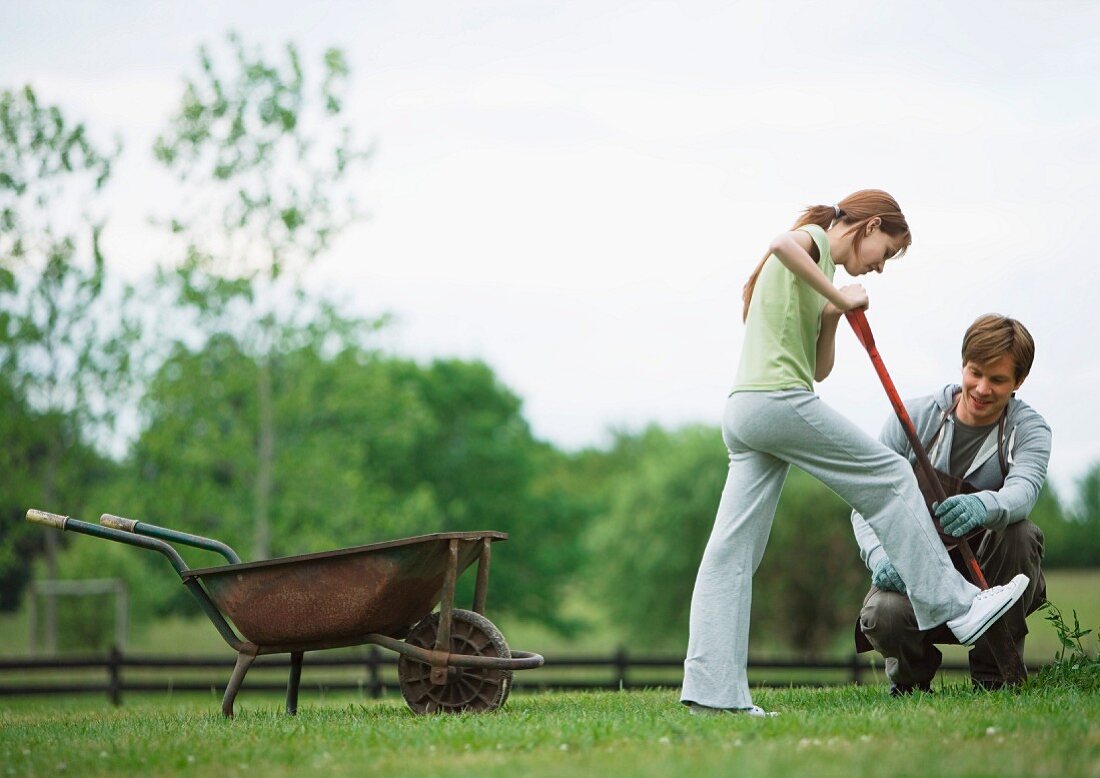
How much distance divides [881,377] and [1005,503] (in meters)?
0.66

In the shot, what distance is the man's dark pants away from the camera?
4.68 metres

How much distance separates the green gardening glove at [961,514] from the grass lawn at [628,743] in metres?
0.63

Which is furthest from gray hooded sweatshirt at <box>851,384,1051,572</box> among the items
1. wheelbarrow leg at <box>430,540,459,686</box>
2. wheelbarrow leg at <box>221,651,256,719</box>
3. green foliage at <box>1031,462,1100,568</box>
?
green foliage at <box>1031,462,1100,568</box>

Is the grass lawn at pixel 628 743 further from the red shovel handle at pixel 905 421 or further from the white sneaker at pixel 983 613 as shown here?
the red shovel handle at pixel 905 421

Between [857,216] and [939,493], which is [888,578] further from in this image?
[857,216]

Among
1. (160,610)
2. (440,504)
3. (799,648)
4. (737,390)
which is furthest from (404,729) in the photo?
(440,504)

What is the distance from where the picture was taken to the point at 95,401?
18406mm

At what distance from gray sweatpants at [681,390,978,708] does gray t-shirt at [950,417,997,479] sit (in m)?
0.66

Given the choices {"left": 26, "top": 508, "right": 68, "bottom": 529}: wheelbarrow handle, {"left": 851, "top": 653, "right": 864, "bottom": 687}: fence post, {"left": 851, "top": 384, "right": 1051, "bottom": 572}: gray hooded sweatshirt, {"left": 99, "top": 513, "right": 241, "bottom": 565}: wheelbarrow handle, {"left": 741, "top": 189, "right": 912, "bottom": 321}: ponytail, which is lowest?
{"left": 851, "top": 653, "right": 864, "bottom": 687}: fence post

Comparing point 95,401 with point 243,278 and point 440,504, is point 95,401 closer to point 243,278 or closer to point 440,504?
point 243,278

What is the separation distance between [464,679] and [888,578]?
177cm

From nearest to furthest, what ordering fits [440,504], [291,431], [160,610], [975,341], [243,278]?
[975,341] < [243,278] < [291,431] < [160,610] < [440,504]

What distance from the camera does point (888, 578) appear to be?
4.71 metres

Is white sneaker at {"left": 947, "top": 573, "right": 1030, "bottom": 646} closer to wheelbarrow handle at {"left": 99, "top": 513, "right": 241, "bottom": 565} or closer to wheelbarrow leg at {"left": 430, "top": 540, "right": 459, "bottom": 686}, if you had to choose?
wheelbarrow leg at {"left": 430, "top": 540, "right": 459, "bottom": 686}
